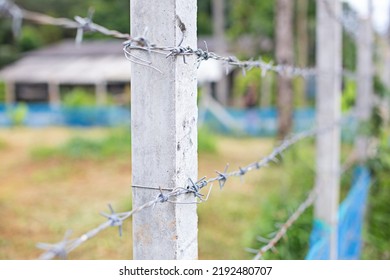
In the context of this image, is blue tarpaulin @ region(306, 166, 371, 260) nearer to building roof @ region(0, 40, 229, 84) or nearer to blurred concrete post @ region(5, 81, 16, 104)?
building roof @ region(0, 40, 229, 84)

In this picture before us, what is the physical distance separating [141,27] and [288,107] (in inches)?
320

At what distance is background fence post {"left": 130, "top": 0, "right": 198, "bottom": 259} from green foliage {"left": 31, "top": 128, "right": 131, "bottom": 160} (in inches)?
311

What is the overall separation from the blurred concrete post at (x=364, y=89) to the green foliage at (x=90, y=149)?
15.7 ft

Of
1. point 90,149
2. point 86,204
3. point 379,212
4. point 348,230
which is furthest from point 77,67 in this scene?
point 348,230

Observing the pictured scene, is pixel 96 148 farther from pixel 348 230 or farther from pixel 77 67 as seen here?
pixel 77 67

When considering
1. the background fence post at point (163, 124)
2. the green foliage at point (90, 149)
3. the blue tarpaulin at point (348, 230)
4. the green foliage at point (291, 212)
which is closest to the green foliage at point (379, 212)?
the blue tarpaulin at point (348, 230)

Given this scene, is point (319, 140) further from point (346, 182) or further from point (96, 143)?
point (96, 143)

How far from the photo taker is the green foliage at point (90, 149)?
909 centimetres

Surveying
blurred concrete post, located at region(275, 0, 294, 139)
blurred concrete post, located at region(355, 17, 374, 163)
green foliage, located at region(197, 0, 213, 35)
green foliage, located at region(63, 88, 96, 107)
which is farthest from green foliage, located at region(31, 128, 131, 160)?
green foliage, located at region(197, 0, 213, 35)

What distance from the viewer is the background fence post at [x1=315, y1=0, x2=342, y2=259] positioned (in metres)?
2.74

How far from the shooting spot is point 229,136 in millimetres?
13250

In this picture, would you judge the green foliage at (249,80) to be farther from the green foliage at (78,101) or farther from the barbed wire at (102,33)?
the barbed wire at (102,33)
